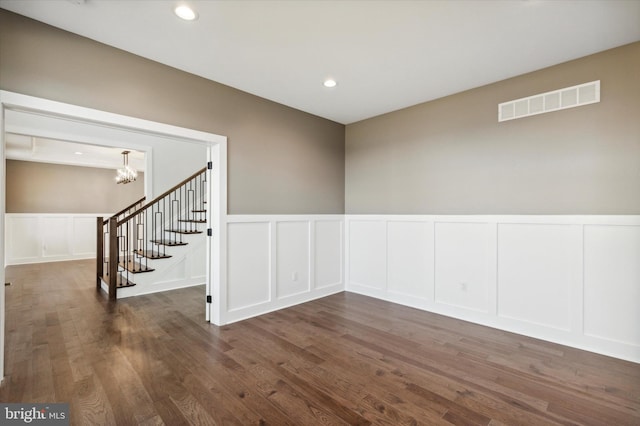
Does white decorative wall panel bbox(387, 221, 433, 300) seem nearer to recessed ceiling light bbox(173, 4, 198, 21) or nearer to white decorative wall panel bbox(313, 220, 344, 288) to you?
white decorative wall panel bbox(313, 220, 344, 288)

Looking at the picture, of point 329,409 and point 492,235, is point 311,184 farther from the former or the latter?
point 329,409

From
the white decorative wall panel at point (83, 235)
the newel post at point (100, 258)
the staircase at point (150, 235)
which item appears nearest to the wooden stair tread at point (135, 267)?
the staircase at point (150, 235)

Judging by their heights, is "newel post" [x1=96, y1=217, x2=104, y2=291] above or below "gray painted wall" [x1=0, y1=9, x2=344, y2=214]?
below

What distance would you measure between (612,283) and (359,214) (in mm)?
2983

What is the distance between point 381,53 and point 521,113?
170cm

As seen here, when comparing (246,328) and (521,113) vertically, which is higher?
(521,113)

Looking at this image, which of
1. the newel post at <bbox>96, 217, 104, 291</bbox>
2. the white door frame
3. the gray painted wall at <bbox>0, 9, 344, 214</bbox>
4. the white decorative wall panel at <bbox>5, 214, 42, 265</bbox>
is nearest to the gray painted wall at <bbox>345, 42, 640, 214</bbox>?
the gray painted wall at <bbox>0, 9, 344, 214</bbox>

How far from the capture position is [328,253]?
462 cm

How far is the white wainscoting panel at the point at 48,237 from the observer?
7219 millimetres

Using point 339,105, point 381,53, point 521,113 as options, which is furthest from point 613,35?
point 339,105

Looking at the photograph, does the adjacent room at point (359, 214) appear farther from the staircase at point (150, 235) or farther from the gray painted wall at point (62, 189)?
the gray painted wall at point (62, 189)

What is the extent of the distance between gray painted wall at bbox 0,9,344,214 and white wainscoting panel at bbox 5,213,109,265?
7471 mm

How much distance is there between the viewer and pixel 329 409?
1897mm

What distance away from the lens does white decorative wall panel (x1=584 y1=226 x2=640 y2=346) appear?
2.53 meters
